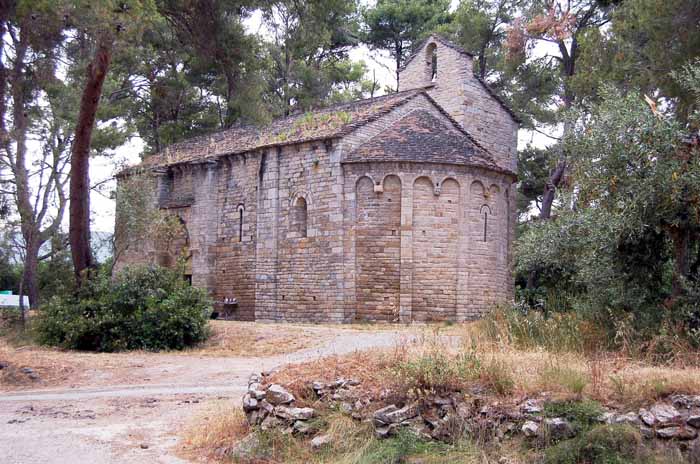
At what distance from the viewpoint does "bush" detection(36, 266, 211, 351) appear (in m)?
16.0

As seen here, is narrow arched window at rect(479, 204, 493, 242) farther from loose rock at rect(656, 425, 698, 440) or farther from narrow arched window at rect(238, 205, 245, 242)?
loose rock at rect(656, 425, 698, 440)

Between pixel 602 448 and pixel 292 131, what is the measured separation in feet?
62.2

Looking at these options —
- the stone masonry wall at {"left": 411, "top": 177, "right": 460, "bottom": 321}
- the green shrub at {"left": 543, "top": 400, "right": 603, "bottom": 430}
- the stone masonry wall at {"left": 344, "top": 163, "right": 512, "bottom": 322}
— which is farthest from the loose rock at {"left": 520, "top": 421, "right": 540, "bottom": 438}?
the stone masonry wall at {"left": 411, "top": 177, "right": 460, "bottom": 321}

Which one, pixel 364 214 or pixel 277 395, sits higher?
pixel 364 214

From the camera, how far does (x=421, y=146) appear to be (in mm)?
21875

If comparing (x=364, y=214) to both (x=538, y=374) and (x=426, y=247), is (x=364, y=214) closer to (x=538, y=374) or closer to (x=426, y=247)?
(x=426, y=247)

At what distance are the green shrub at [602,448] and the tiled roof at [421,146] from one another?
15.1m

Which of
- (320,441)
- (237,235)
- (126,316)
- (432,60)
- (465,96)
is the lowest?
(320,441)

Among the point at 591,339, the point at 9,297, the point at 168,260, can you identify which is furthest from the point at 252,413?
the point at 9,297

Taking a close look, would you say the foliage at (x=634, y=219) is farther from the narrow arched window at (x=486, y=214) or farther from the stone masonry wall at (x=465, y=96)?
the stone masonry wall at (x=465, y=96)

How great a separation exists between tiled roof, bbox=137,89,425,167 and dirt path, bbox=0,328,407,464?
31.3 feet

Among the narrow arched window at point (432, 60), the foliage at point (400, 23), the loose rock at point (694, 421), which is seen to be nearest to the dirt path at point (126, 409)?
the loose rock at point (694, 421)

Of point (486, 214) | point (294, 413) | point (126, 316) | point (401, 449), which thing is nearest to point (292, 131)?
point (486, 214)

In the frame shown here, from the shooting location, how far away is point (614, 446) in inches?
258
